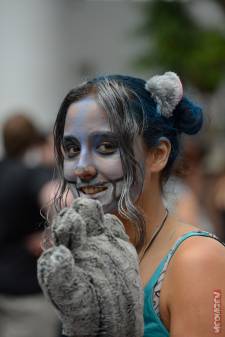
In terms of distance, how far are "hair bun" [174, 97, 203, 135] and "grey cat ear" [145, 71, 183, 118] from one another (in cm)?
7

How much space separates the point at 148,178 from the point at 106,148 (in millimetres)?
168

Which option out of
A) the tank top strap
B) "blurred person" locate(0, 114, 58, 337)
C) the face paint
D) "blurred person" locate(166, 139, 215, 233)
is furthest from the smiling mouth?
"blurred person" locate(0, 114, 58, 337)

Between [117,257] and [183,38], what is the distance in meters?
11.4

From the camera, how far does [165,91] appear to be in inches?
115

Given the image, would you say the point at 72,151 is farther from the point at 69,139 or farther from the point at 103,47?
the point at 103,47

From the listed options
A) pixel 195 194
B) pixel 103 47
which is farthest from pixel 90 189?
pixel 103 47

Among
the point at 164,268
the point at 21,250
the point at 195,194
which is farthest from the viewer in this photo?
the point at 195,194

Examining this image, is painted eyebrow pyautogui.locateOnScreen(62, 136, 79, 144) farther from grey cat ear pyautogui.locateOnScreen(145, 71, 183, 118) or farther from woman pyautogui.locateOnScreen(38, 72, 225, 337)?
grey cat ear pyautogui.locateOnScreen(145, 71, 183, 118)

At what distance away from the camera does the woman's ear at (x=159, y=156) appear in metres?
2.91

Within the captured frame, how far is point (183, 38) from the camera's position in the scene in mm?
13641

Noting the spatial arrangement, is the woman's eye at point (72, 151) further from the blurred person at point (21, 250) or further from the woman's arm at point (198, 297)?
the blurred person at point (21, 250)

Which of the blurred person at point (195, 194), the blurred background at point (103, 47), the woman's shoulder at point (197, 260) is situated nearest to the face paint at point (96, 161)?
the woman's shoulder at point (197, 260)

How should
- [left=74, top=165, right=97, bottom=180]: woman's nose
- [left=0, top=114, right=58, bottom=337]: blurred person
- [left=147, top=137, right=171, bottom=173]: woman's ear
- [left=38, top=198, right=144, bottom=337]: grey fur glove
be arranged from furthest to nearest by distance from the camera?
[left=0, top=114, right=58, bottom=337]: blurred person → [left=147, top=137, right=171, bottom=173]: woman's ear → [left=74, top=165, right=97, bottom=180]: woman's nose → [left=38, top=198, right=144, bottom=337]: grey fur glove

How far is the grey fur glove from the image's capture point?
2295 millimetres
